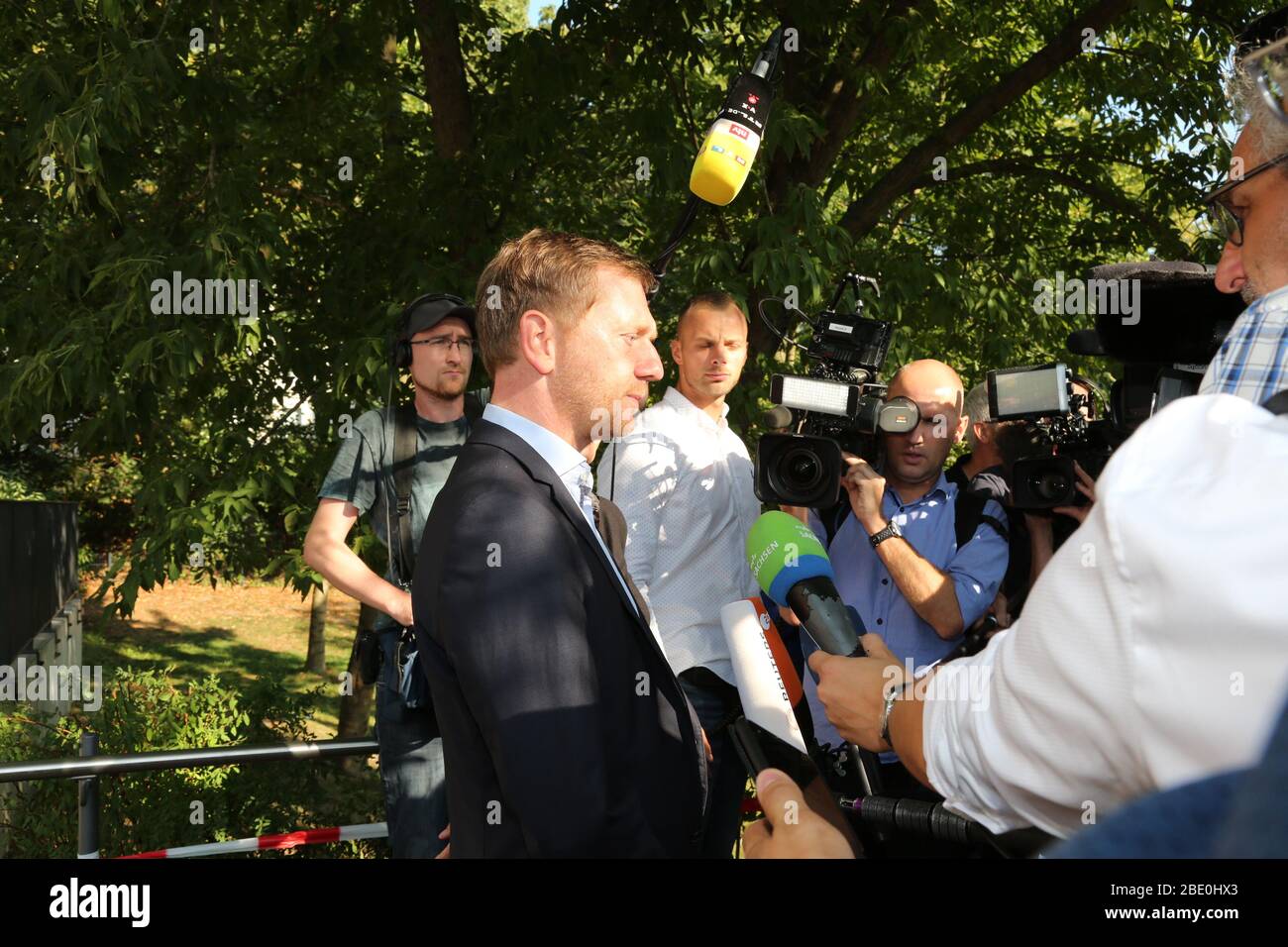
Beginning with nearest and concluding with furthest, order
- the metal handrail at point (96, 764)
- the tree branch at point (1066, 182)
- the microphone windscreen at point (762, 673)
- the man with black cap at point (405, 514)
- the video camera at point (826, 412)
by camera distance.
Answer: the microphone windscreen at point (762, 673) < the metal handrail at point (96, 764) < the video camera at point (826, 412) < the man with black cap at point (405, 514) < the tree branch at point (1066, 182)

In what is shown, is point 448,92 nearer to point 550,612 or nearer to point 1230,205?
point 550,612

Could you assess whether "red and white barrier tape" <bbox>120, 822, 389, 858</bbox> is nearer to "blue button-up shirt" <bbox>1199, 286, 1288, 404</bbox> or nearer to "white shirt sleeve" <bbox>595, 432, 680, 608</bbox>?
"white shirt sleeve" <bbox>595, 432, 680, 608</bbox>

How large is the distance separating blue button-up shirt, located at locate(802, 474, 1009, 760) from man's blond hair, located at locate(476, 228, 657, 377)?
1.47 metres

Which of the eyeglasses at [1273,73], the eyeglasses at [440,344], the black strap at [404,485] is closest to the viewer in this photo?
the eyeglasses at [1273,73]

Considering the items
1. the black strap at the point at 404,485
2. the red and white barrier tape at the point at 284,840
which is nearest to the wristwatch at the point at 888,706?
the black strap at the point at 404,485

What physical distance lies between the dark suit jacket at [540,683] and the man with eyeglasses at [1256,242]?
101 centimetres

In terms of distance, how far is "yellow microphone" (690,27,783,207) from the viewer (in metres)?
3.05

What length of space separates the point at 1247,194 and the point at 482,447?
1260 millimetres

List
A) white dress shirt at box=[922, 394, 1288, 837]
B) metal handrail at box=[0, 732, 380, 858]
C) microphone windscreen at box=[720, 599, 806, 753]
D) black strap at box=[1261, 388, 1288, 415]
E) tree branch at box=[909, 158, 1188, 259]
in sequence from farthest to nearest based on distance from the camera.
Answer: tree branch at box=[909, 158, 1188, 259] → metal handrail at box=[0, 732, 380, 858] → microphone windscreen at box=[720, 599, 806, 753] → black strap at box=[1261, 388, 1288, 415] → white dress shirt at box=[922, 394, 1288, 837]

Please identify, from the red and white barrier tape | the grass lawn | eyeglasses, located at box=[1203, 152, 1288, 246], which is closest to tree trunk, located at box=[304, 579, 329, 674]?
the grass lawn

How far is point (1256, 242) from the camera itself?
1.56m

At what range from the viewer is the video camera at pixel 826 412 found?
326 centimetres

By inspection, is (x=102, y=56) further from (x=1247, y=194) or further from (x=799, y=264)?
(x=1247, y=194)

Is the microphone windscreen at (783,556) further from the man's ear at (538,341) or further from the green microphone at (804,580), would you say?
the man's ear at (538,341)
